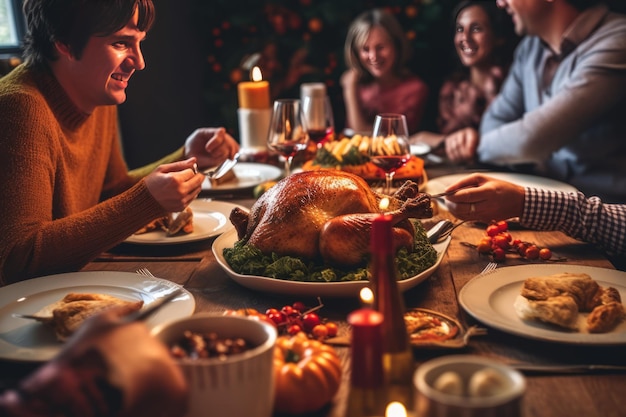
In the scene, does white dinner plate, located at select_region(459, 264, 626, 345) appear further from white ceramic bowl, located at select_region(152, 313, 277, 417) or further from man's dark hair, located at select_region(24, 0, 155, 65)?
man's dark hair, located at select_region(24, 0, 155, 65)

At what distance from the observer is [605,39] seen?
8.84 ft

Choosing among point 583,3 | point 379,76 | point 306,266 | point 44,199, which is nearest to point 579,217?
point 306,266

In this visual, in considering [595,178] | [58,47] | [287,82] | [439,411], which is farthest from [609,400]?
[287,82]

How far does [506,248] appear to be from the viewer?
164 centimetres

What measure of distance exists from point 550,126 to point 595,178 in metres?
0.32

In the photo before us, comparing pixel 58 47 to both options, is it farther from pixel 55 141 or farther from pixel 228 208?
pixel 228 208

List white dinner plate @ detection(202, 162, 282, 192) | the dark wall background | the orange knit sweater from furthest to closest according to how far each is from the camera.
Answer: the dark wall background → white dinner plate @ detection(202, 162, 282, 192) → the orange knit sweater

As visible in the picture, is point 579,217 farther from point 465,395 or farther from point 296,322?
point 465,395

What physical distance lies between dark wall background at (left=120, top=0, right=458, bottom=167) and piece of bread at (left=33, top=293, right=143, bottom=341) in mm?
3092

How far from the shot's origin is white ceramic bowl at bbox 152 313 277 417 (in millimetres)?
809

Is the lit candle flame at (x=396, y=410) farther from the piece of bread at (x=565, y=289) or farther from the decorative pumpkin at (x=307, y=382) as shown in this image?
the piece of bread at (x=565, y=289)

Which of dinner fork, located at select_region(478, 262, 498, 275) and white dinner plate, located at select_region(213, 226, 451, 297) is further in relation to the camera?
dinner fork, located at select_region(478, 262, 498, 275)

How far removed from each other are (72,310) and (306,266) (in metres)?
0.46

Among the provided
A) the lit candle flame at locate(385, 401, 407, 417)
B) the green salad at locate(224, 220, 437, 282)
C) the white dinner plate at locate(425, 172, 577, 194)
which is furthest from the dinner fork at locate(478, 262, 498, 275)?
the lit candle flame at locate(385, 401, 407, 417)
